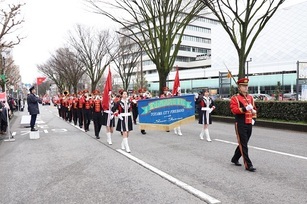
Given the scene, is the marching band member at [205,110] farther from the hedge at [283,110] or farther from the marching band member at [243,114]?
the hedge at [283,110]

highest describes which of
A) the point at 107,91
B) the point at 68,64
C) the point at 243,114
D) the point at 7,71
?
the point at 68,64

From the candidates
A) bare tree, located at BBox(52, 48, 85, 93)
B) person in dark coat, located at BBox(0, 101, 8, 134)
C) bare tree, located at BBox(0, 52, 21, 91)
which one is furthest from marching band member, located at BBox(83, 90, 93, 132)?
bare tree, located at BBox(52, 48, 85, 93)

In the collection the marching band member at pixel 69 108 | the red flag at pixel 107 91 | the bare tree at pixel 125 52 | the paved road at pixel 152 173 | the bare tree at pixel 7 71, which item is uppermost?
the bare tree at pixel 125 52

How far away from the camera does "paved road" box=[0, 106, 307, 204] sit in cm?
514

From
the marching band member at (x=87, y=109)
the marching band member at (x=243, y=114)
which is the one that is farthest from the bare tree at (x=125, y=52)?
the marching band member at (x=243, y=114)

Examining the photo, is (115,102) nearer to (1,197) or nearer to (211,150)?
(211,150)

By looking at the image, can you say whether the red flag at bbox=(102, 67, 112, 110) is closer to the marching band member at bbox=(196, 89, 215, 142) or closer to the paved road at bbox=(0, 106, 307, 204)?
the paved road at bbox=(0, 106, 307, 204)

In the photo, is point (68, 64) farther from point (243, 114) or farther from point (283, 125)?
point (243, 114)

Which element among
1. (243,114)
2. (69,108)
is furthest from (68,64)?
(243,114)

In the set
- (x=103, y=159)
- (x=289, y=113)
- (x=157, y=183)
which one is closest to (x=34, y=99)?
(x=103, y=159)

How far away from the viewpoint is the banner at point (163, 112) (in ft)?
38.7

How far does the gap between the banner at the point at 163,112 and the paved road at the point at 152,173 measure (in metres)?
1.09

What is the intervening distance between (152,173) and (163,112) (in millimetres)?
5464

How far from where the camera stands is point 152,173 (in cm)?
661
